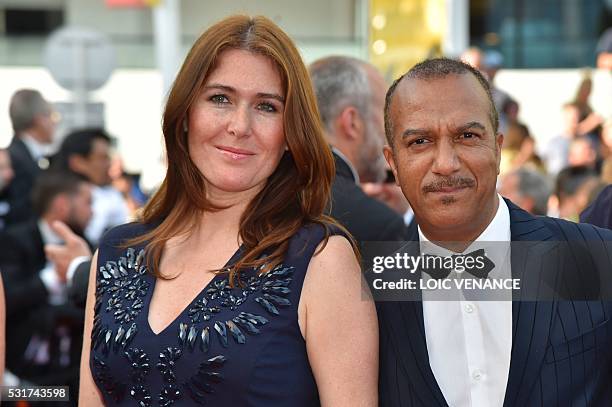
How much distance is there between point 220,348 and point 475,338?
0.65 metres

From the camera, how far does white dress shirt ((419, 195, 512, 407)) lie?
2691 millimetres

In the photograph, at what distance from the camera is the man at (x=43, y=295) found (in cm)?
529

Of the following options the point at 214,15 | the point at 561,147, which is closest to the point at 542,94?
the point at 214,15

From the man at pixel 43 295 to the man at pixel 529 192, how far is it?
2.46 meters

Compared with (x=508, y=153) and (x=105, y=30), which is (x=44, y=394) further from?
(x=105, y=30)

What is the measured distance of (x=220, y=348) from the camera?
289cm

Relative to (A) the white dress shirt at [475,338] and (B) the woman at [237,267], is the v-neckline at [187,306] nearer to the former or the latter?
(B) the woman at [237,267]

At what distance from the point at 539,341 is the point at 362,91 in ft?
6.88

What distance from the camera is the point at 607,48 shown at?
32.7 feet

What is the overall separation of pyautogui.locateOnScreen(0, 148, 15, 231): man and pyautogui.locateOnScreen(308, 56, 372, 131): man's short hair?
340 centimetres

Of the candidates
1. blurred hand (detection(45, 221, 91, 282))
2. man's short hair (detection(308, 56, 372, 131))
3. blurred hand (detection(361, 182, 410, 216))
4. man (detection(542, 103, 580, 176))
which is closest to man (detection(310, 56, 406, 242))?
man's short hair (detection(308, 56, 372, 131))

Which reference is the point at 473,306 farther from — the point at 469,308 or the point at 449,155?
the point at 449,155

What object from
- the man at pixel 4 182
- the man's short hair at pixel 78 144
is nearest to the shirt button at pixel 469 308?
the man at pixel 4 182

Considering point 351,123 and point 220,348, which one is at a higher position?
point 351,123
